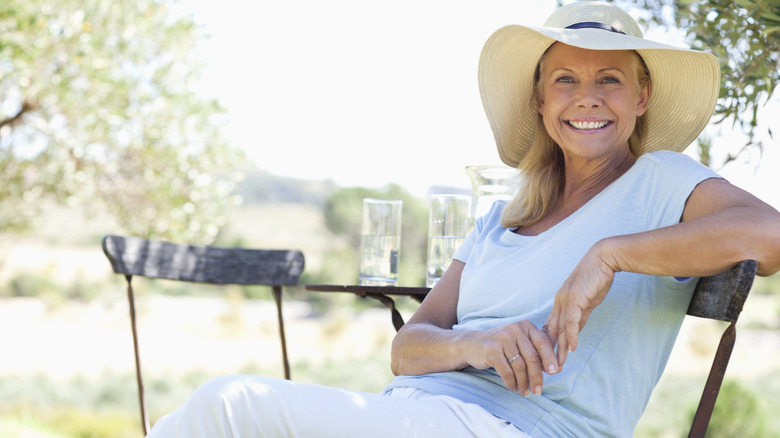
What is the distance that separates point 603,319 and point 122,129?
509 centimetres

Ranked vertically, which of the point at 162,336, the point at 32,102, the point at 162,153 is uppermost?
the point at 32,102

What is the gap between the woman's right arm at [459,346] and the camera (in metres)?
1.45

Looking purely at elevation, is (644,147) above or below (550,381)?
above

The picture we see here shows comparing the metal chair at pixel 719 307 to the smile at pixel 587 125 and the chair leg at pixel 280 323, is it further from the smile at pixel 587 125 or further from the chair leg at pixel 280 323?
the chair leg at pixel 280 323

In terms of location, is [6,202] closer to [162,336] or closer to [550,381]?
[550,381]

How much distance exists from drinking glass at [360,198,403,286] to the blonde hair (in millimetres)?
692

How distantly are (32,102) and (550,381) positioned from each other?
484 centimetres

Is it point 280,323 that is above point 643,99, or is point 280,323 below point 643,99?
below

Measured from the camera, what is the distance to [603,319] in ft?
5.23

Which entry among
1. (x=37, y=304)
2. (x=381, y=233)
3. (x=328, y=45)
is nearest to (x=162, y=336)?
(x=37, y=304)

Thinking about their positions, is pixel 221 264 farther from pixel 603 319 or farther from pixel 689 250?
pixel 689 250

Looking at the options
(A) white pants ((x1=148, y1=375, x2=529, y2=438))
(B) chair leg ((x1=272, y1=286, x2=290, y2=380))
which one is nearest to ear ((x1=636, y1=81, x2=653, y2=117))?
(A) white pants ((x1=148, y1=375, x2=529, y2=438))

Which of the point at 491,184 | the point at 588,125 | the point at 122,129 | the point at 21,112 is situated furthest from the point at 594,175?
the point at 122,129

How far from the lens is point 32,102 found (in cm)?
540
